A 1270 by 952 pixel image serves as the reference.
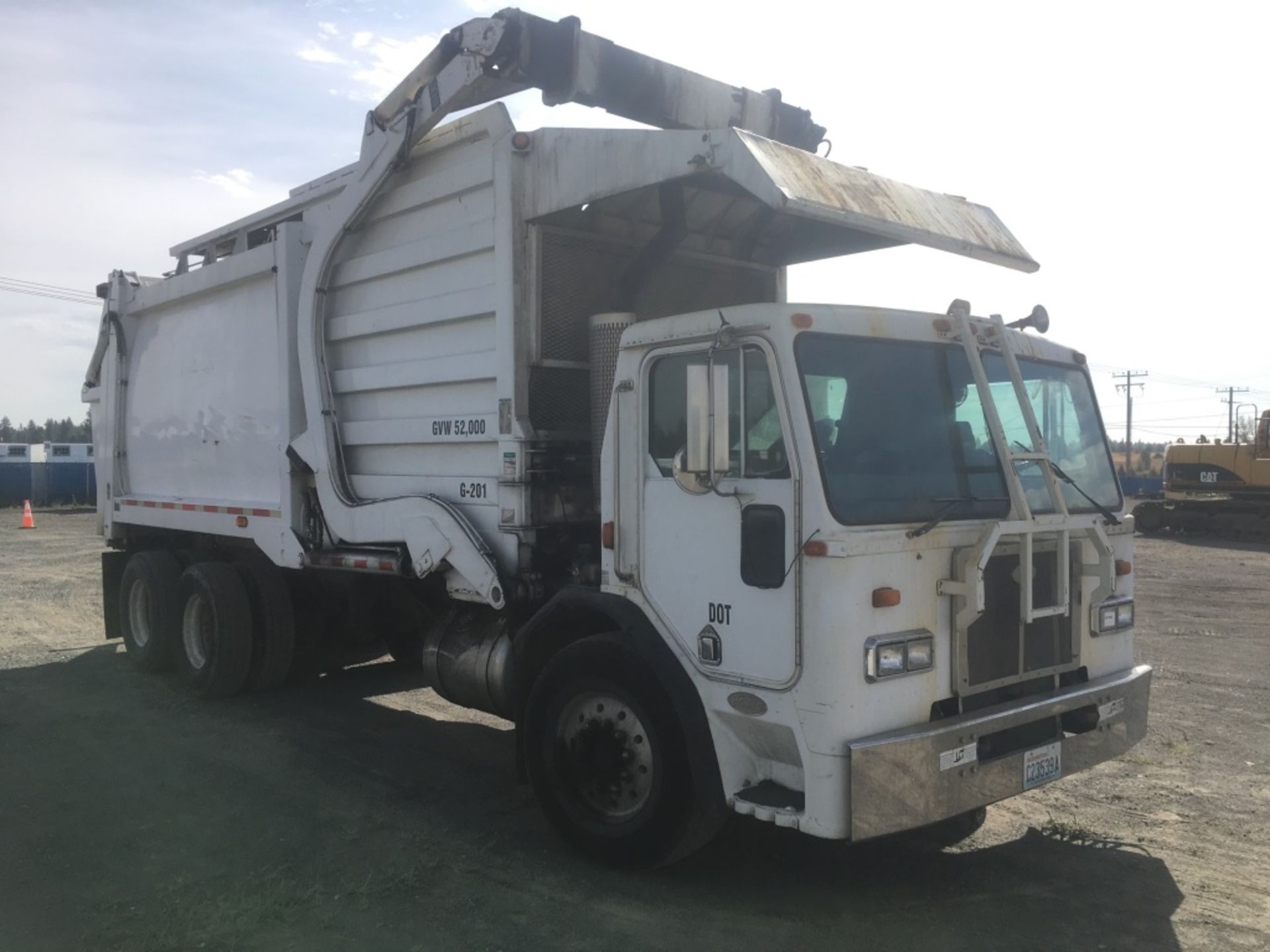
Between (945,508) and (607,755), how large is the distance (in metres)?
1.89

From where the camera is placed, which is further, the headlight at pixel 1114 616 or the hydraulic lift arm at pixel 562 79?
the hydraulic lift arm at pixel 562 79

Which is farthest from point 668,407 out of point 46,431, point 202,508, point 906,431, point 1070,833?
point 46,431

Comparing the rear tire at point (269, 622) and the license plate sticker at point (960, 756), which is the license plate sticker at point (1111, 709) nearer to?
the license plate sticker at point (960, 756)

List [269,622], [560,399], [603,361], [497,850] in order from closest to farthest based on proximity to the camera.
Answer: [497,850]
[603,361]
[560,399]
[269,622]

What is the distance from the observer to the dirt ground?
4.29m

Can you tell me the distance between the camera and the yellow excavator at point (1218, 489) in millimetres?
25188

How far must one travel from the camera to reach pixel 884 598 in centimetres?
412

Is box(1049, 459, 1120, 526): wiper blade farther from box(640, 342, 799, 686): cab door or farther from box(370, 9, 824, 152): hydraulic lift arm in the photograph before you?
box(370, 9, 824, 152): hydraulic lift arm

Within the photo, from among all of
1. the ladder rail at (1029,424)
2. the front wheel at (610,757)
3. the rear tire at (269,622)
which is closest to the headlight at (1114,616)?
the ladder rail at (1029,424)

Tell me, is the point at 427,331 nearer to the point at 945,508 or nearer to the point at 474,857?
the point at 474,857

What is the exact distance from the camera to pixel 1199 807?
5.75 meters

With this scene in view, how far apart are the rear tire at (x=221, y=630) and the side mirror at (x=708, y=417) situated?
5.14m

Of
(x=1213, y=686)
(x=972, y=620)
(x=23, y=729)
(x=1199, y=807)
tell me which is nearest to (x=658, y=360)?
(x=972, y=620)

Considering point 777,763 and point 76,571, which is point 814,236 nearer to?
point 777,763
